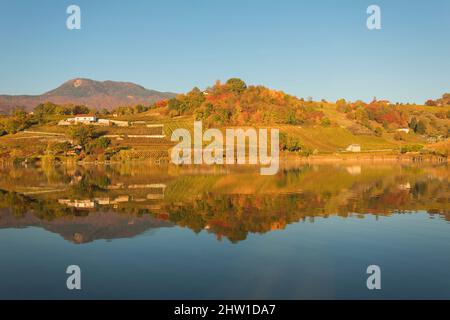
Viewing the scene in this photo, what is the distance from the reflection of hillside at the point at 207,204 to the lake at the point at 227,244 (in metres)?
0.12

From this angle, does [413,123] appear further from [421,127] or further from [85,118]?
[85,118]

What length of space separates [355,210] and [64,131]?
342 feet

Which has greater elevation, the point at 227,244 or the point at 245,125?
the point at 245,125

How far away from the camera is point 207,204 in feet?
102

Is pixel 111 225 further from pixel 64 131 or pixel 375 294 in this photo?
pixel 64 131

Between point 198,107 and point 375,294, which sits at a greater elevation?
point 198,107

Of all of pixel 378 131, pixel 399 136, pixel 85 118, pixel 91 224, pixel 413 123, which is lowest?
pixel 91 224

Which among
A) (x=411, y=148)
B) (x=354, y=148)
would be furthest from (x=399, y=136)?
(x=354, y=148)

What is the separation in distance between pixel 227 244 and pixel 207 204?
473 inches

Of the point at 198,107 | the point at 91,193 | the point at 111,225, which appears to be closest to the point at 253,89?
the point at 198,107

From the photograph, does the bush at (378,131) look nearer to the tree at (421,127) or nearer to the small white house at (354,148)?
the tree at (421,127)

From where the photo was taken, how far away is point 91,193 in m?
39.0

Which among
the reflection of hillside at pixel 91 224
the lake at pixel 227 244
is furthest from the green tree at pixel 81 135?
the reflection of hillside at pixel 91 224

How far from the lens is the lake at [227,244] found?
13.5 meters
